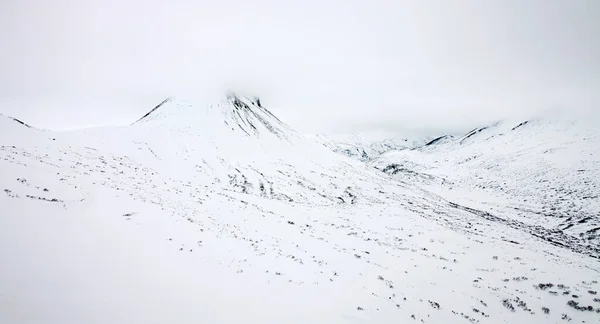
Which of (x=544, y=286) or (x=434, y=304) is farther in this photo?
(x=544, y=286)

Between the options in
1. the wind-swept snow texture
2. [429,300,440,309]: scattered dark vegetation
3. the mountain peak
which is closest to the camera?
the wind-swept snow texture

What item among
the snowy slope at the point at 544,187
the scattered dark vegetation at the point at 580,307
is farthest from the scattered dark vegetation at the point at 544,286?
the snowy slope at the point at 544,187

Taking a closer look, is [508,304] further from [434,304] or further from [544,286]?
[544,286]

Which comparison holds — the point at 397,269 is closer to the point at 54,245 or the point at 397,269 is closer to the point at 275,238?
the point at 275,238

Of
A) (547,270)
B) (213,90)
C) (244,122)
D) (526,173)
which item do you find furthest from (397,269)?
(526,173)

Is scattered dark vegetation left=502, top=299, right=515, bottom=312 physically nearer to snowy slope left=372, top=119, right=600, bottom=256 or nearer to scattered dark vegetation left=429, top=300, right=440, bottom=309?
scattered dark vegetation left=429, top=300, right=440, bottom=309

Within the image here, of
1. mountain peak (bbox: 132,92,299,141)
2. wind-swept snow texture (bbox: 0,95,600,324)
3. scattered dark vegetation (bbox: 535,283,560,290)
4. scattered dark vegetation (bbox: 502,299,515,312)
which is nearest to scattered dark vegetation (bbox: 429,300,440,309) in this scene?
wind-swept snow texture (bbox: 0,95,600,324)

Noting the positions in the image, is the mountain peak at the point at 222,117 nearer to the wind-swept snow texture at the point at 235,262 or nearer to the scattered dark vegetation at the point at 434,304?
the wind-swept snow texture at the point at 235,262

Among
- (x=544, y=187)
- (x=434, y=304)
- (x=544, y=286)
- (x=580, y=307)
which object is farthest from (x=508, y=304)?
(x=544, y=187)
